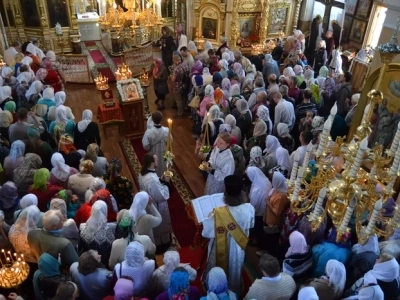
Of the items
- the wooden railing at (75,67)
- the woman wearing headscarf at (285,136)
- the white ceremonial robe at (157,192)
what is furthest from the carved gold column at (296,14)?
the white ceremonial robe at (157,192)

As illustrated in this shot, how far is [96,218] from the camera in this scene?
3.53 metres

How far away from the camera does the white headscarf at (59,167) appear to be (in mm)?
4492

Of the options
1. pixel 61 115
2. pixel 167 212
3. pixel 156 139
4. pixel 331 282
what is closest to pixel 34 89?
pixel 61 115

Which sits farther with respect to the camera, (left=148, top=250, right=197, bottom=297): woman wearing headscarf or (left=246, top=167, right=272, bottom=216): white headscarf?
Answer: (left=246, top=167, right=272, bottom=216): white headscarf

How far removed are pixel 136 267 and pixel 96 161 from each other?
83.3 inches

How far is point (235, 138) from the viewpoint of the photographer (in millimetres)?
5711

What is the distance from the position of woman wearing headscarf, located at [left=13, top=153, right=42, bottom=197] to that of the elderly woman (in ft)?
1.47

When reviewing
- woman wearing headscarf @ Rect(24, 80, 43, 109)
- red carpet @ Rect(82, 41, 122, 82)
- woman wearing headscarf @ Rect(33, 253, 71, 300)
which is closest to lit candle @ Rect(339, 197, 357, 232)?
woman wearing headscarf @ Rect(33, 253, 71, 300)

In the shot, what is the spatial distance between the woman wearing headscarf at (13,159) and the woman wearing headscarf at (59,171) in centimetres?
49

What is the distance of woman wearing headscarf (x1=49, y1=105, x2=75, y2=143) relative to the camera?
5750mm

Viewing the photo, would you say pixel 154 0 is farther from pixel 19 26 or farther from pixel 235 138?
pixel 235 138

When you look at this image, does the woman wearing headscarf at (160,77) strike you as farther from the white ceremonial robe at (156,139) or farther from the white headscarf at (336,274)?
the white headscarf at (336,274)

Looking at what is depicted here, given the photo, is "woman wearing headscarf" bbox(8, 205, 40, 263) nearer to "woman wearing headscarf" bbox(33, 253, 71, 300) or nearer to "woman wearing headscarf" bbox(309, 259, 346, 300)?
"woman wearing headscarf" bbox(33, 253, 71, 300)

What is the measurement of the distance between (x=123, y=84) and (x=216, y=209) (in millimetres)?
4577
